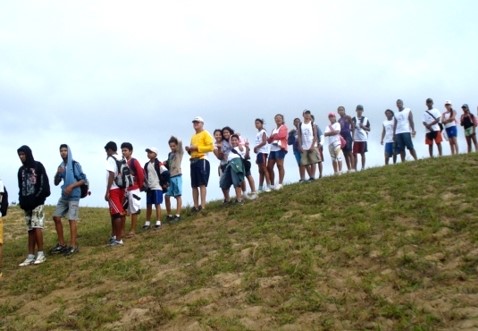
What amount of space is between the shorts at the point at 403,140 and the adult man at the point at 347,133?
137cm

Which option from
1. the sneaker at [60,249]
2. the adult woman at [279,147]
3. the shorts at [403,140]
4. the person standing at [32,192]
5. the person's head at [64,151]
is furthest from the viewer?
the shorts at [403,140]

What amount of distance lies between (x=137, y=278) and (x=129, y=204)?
2.94 m

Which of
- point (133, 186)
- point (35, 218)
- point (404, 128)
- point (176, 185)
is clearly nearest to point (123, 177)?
point (133, 186)

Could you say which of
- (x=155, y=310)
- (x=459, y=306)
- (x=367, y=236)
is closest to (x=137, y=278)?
(x=155, y=310)

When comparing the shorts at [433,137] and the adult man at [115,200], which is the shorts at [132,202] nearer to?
the adult man at [115,200]

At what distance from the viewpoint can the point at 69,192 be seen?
454 inches

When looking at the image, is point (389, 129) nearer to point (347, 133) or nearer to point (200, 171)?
point (347, 133)

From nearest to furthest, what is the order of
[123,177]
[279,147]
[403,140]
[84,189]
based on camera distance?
[123,177] → [84,189] → [279,147] → [403,140]

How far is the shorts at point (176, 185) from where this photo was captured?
43.5 ft

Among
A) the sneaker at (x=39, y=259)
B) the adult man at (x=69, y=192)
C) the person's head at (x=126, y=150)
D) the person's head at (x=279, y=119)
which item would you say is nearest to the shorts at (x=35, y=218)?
the adult man at (x=69, y=192)

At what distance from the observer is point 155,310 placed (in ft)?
26.1

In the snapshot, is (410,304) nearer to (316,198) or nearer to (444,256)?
(444,256)

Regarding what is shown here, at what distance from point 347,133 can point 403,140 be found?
168 centimetres

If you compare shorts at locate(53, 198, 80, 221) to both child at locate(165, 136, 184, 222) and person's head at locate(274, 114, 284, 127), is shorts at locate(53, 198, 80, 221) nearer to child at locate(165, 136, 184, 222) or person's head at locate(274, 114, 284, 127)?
child at locate(165, 136, 184, 222)
